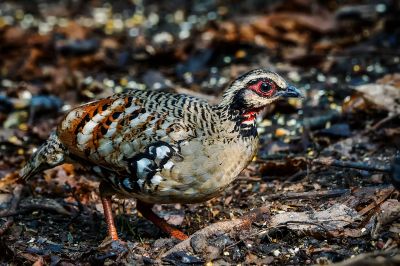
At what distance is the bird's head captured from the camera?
6.18 m

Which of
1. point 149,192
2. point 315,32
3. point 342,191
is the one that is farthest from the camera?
point 315,32

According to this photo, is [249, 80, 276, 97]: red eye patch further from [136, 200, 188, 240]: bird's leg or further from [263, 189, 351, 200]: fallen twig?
[136, 200, 188, 240]: bird's leg

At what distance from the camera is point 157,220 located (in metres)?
6.68

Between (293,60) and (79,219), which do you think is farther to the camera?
(293,60)

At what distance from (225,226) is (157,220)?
93 centimetres

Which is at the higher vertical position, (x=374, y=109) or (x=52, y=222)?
(x=374, y=109)

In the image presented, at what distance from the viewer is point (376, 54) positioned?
421 inches

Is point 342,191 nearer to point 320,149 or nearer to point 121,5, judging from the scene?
point 320,149

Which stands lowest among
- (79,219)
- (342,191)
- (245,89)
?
(79,219)

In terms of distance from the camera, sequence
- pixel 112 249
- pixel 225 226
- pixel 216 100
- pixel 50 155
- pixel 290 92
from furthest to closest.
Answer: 1. pixel 216 100
2. pixel 50 155
3. pixel 290 92
4. pixel 225 226
5. pixel 112 249

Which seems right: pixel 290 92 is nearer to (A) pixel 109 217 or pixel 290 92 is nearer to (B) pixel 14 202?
(A) pixel 109 217

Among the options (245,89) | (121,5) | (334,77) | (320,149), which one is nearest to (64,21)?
(121,5)

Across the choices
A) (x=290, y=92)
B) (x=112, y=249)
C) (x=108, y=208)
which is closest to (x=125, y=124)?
(x=108, y=208)

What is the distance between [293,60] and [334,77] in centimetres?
94
